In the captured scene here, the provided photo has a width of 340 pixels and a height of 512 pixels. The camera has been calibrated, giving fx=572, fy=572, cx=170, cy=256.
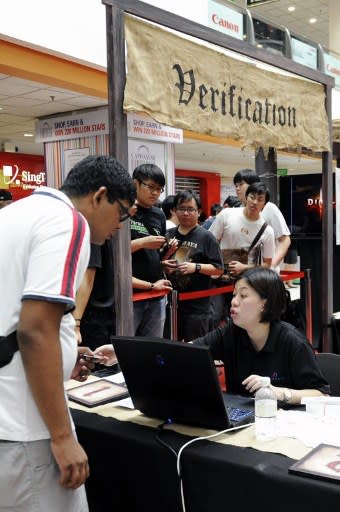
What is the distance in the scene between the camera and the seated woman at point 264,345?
6.77 feet

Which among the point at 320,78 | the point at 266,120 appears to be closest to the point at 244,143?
the point at 266,120

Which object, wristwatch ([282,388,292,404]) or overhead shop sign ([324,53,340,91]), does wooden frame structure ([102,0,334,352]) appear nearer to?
wristwatch ([282,388,292,404])

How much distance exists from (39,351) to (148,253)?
202 centimetres

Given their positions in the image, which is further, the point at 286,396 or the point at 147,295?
the point at 147,295

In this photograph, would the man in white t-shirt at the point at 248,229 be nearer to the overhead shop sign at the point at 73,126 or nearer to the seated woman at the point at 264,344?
the seated woman at the point at 264,344

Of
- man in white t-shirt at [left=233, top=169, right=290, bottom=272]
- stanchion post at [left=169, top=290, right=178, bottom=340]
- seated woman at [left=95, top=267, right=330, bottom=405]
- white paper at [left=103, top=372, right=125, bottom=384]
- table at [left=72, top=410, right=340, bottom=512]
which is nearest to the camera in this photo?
table at [left=72, top=410, right=340, bottom=512]

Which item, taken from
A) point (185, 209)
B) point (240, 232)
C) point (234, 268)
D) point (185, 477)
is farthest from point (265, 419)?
point (240, 232)

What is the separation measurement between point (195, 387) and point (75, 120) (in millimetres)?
6874

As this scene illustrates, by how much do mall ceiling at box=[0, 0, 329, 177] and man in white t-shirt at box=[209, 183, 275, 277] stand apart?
1300 mm

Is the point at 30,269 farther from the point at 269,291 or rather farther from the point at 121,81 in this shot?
the point at 121,81

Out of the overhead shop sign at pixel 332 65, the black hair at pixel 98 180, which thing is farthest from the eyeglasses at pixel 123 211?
the overhead shop sign at pixel 332 65

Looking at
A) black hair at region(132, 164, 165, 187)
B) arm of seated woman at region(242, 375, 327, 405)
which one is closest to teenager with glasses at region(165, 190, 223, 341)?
black hair at region(132, 164, 165, 187)

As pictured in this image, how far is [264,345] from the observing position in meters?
2.15

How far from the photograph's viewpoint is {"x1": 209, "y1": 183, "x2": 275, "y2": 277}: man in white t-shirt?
4.25 meters
